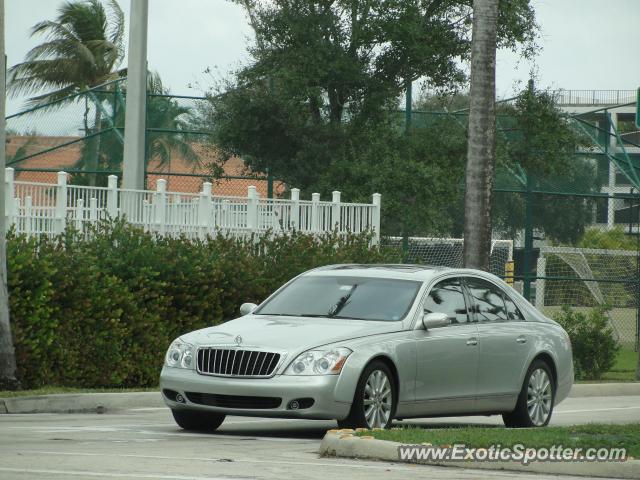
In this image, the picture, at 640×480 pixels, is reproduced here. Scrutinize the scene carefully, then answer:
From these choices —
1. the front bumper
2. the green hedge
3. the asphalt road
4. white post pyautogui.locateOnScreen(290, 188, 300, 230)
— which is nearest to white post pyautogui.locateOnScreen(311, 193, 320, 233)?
white post pyautogui.locateOnScreen(290, 188, 300, 230)

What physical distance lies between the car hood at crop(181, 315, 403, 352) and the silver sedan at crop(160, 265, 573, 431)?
1cm

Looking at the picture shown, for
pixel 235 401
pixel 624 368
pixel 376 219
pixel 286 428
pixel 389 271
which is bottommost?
pixel 624 368

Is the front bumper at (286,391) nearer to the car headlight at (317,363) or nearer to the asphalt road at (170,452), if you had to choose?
the car headlight at (317,363)

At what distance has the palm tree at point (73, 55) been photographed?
171 feet

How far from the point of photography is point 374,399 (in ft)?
41.5

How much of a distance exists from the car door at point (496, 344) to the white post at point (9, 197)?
649 cm

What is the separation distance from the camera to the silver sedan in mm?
12312

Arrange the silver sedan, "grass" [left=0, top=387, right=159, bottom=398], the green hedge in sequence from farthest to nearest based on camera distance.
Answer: the green hedge, "grass" [left=0, top=387, right=159, bottom=398], the silver sedan

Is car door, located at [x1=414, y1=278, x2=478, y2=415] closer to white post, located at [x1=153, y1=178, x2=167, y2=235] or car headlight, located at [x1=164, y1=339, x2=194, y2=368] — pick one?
car headlight, located at [x1=164, y1=339, x2=194, y2=368]

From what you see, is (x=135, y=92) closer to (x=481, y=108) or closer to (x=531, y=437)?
(x=481, y=108)

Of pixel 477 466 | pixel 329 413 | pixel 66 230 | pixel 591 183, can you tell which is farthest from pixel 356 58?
pixel 477 466

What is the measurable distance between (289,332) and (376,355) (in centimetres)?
79

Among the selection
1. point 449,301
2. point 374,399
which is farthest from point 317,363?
point 449,301

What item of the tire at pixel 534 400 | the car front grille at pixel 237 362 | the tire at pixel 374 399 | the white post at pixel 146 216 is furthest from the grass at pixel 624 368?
the car front grille at pixel 237 362
